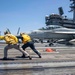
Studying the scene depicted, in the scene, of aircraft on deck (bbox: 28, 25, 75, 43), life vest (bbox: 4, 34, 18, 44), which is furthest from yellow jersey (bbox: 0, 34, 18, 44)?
aircraft on deck (bbox: 28, 25, 75, 43)

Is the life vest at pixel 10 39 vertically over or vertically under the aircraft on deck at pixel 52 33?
over

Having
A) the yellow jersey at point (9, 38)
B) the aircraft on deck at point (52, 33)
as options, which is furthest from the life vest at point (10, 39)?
the aircraft on deck at point (52, 33)

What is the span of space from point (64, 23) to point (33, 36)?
66.2 meters

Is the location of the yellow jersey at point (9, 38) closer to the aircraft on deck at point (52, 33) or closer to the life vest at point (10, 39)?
the life vest at point (10, 39)

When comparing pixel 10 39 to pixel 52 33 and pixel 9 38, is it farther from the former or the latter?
pixel 52 33

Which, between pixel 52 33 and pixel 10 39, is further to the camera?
pixel 52 33

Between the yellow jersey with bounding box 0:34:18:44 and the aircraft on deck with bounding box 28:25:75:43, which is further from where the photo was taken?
the aircraft on deck with bounding box 28:25:75:43

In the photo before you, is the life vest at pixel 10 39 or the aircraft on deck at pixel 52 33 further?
the aircraft on deck at pixel 52 33

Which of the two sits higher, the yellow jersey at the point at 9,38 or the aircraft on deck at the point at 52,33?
the yellow jersey at the point at 9,38

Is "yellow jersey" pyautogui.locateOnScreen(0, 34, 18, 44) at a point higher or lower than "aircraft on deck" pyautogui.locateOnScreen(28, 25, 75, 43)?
higher

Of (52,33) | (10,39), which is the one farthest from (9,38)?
(52,33)

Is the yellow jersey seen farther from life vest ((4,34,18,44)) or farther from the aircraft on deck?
the aircraft on deck

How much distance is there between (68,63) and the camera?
41.3ft

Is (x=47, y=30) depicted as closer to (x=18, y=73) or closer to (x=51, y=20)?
(x=18, y=73)
